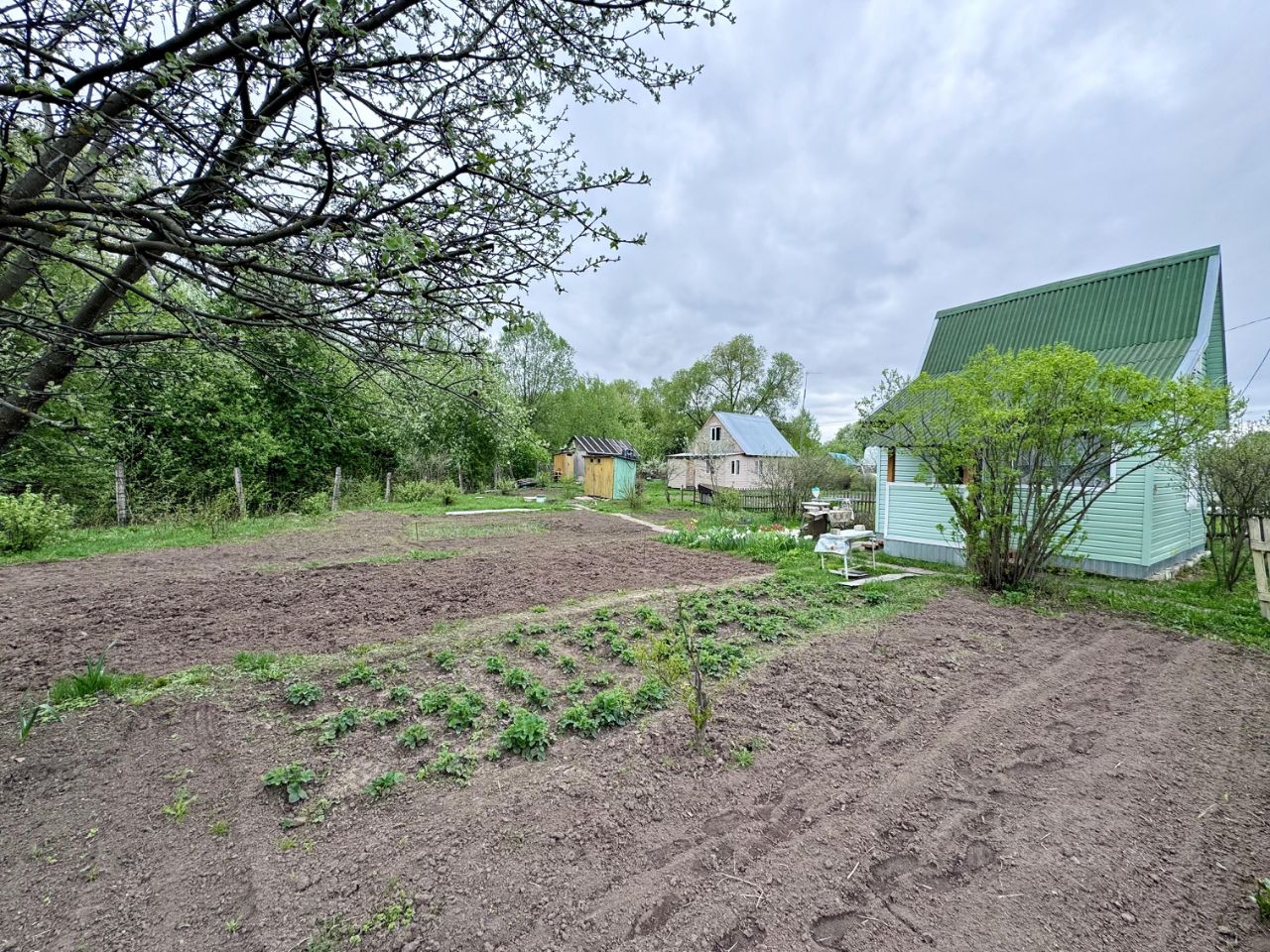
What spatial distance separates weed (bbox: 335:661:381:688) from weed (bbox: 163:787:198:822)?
1.13 m

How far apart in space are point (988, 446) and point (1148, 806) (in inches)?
199

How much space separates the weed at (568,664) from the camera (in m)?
3.81

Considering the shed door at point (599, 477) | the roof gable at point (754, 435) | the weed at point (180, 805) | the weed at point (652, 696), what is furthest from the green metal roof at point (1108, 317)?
the roof gable at point (754, 435)

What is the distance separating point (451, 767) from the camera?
2.58 meters

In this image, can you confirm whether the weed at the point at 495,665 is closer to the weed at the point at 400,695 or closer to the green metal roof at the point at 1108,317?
the weed at the point at 400,695

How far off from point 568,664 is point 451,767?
1362 millimetres

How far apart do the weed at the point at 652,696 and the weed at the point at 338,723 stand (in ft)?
5.95

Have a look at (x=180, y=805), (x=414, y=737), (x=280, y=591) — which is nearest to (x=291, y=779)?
(x=180, y=805)

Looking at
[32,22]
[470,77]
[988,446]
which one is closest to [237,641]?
[32,22]

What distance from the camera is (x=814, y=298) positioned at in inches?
977

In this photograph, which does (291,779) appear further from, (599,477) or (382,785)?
(599,477)

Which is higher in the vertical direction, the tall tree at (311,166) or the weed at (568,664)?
the tall tree at (311,166)

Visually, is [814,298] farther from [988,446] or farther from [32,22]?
[32,22]

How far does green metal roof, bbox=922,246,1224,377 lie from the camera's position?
8672 mm
